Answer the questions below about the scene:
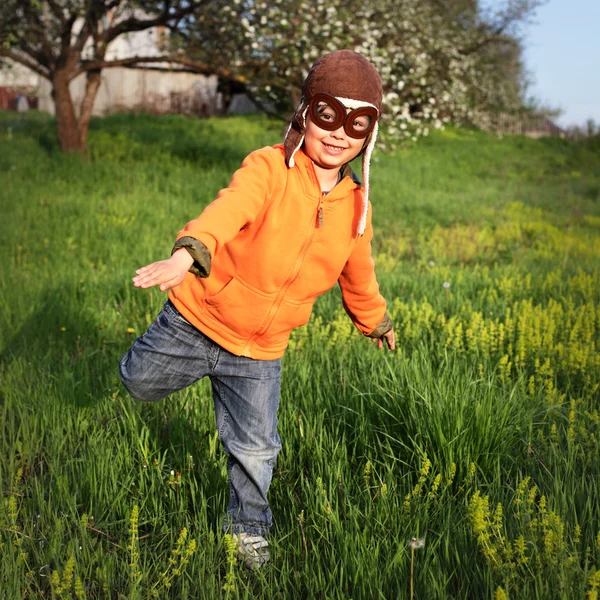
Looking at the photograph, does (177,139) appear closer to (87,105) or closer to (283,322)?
(87,105)

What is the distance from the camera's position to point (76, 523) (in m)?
2.68

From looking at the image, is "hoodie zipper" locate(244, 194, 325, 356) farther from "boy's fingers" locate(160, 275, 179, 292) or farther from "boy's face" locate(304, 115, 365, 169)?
"boy's fingers" locate(160, 275, 179, 292)

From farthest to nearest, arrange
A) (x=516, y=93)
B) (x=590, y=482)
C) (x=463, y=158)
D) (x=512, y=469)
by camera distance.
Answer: (x=516, y=93) → (x=463, y=158) → (x=512, y=469) → (x=590, y=482)

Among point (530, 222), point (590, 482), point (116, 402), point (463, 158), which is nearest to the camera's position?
point (590, 482)

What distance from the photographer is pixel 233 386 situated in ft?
8.83

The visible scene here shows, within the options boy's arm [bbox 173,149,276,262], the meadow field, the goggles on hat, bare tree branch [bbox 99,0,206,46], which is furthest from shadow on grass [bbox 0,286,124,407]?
bare tree branch [bbox 99,0,206,46]

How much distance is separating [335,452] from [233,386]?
2.04 ft

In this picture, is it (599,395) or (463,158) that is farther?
(463,158)

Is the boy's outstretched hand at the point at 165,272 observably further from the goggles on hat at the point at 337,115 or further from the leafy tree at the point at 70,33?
the leafy tree at the point at 70,33

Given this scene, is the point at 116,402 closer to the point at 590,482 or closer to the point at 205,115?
the point at 590,482

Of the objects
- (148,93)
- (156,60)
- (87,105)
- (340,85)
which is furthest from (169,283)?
(148,93)

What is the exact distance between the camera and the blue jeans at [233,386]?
2.66 metres

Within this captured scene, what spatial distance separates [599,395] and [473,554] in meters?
1.90

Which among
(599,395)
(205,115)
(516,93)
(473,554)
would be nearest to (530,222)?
(599,395)
